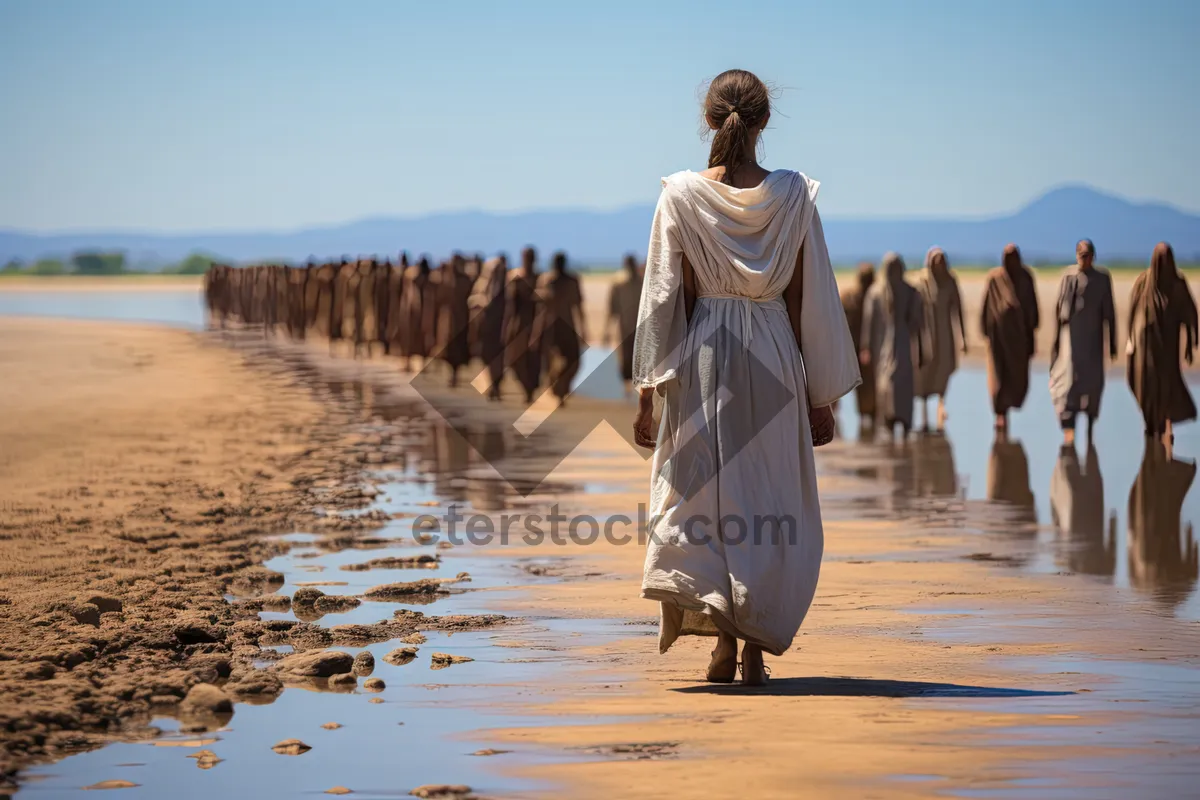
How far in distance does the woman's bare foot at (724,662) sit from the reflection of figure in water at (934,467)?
6.06m

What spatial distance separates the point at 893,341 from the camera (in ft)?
53.9

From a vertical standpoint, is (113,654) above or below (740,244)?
below

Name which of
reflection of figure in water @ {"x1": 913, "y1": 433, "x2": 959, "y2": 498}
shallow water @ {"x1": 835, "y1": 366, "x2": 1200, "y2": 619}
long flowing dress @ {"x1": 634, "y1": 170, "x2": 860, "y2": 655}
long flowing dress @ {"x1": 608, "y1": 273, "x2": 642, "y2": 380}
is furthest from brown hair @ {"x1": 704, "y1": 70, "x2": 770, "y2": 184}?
long flowing dress @ {"x1": 608, "y1": 273, "x2": 642, "y2": 380}

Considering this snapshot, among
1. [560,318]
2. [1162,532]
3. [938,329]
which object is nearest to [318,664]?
[1162,532]

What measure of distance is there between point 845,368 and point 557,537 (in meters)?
4.10

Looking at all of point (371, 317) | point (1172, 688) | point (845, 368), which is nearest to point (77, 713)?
point (845, 368)

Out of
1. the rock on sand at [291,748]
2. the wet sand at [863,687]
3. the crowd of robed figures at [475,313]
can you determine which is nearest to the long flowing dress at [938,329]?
the crowd of robed figures at [475,313]

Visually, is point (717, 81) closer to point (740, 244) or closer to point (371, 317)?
point (740, 244)

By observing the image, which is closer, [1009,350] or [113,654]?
[113,654]

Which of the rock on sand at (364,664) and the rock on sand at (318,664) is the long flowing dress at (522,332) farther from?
the rock on sand at (318,664)

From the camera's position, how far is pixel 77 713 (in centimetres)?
483

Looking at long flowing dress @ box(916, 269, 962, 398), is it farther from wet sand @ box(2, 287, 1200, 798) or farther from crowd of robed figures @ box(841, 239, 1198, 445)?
wet sand @ box(2, 287, 1200, 798)

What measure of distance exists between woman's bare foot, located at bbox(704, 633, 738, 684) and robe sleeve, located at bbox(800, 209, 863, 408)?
830mm

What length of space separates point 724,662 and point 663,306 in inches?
45.5
